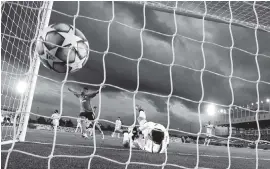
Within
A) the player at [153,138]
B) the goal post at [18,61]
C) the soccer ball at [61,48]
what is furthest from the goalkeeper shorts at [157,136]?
the goal post at [18,61]

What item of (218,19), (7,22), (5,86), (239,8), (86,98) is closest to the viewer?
(7,22)

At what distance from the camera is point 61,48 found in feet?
9.84

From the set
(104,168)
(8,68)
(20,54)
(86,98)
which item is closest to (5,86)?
(8,68)

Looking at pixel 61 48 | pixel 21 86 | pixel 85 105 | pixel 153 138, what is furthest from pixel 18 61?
pixel 85 105

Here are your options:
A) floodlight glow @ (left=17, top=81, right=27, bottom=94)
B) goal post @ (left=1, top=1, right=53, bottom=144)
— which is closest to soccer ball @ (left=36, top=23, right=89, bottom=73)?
goal post @ (left=1, top=1, right=53, bottom=144)

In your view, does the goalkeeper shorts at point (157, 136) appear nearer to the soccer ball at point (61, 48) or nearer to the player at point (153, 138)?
the player at point (153, 138)

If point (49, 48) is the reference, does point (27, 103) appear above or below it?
below

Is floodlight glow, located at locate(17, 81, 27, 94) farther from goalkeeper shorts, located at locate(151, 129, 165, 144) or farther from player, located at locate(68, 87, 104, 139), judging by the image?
player, located at locate(68, 87, 104, 139)

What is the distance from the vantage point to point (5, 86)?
Result: 3.80 m

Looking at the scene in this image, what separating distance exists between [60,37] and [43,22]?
126 centimetres

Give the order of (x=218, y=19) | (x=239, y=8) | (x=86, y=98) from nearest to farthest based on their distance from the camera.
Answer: (x=218, y=19) < (x=239, y=8) < (x=86, y=98)

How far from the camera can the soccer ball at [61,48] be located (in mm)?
2996

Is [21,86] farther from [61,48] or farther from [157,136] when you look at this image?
[157,136]

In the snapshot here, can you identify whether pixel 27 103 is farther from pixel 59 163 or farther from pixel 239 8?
pixel 239 8
